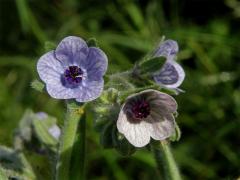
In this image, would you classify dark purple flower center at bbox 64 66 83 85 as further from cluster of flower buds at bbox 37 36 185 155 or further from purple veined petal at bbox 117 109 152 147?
purple veined petal at bbox 117 109 152 147

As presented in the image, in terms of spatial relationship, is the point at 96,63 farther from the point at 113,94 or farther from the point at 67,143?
the point at 67,143

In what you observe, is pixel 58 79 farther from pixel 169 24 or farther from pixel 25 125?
pixel 169 24

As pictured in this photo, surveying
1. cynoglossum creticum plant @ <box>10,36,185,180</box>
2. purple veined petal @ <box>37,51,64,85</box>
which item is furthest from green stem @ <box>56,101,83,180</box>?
purple veined petal @ <box>37,51,64,85</box>

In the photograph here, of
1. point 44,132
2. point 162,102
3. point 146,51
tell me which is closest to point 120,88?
point 162,102

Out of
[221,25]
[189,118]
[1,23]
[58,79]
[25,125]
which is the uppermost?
[1,23]

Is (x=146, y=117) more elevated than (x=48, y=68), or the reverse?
(x=48, y=68)

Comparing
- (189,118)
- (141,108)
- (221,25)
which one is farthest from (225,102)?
(141,108)
